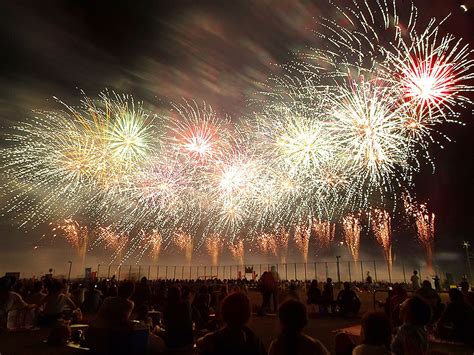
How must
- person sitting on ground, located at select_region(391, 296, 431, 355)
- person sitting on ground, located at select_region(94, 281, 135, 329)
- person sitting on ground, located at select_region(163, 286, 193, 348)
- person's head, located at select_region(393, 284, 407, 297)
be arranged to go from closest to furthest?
person sitting on ground, located at select_region(391, 296, 431, 355) → person sitting on ground, located at select_region(94, 281, 135, 329) → person sitting on ground, located at select_region(163, 286, 193, 348) → person's head, located at select_region(393, 284, 407, 297)

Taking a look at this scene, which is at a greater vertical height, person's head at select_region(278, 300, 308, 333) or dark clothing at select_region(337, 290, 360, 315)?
person's head at select_region(278, 300, 308, 333)

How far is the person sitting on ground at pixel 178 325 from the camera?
21.4ft

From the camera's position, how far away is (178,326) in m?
6.57

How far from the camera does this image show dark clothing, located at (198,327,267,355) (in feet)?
10.8

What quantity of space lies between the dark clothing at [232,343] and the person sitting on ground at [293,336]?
186 millimetres

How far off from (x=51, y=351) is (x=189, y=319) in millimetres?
3148

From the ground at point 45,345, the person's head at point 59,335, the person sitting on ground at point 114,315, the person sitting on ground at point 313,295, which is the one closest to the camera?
the person sitting on ground at point 114,315

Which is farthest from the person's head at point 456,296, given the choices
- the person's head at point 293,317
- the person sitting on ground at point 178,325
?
the person's head at point 293,317

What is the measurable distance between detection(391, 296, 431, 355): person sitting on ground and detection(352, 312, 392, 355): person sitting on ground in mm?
529

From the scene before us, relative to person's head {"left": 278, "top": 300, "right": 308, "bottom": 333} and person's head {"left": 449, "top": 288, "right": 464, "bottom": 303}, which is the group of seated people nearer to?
person's head {"left": 449, "top": 288, "right": 464, "bottom": 303}

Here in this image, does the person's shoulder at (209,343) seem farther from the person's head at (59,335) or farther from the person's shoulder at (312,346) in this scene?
the person's head at (59,335)

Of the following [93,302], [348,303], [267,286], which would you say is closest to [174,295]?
[267,286]

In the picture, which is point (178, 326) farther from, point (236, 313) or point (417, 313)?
A: point (417, 313)

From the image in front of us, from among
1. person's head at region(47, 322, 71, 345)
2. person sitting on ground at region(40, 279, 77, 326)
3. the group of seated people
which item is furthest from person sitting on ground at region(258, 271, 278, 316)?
person's head at region(47, 322, 71, 345)
